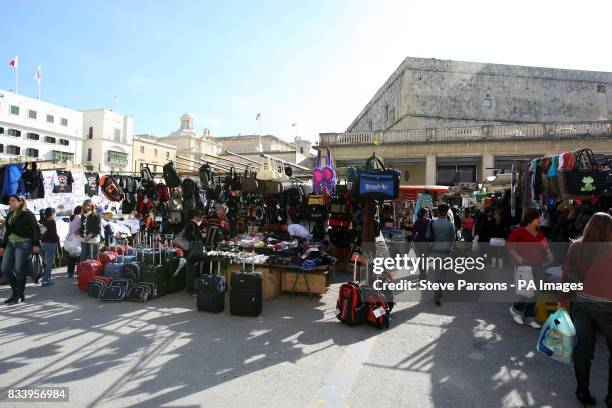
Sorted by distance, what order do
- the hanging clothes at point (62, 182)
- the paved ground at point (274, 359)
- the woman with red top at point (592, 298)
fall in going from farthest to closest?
the hanging clothes at point (62, 182) < the paved ground at point (274, 359) < the woman with red top at point (592, 298)

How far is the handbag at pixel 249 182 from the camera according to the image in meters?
9.48

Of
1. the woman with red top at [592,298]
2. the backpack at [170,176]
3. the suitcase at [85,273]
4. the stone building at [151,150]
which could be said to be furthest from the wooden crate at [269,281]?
the stone building at [151,150]

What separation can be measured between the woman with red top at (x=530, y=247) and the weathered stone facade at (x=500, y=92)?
102 ft

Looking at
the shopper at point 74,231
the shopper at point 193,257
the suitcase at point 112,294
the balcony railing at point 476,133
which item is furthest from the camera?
the balcony railing at point 476,133

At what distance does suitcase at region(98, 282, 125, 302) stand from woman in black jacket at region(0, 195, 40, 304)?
1326 millimetres

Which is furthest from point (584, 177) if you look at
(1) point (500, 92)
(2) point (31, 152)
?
(2) point (31, 152)

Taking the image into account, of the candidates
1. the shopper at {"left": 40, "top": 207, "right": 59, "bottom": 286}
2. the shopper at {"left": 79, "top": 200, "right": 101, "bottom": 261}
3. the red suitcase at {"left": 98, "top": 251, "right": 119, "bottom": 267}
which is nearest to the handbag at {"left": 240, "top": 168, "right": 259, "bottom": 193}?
the red suitcase at {"left": 98, "top": 251, "right": 119, "bottom": 267}

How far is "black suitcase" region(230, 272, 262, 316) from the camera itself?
6012mm

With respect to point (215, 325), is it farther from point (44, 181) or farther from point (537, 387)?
point (44, 181)

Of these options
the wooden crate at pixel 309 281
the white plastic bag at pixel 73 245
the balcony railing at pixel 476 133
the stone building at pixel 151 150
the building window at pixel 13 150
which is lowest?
the wooden crate at pixel 309 281

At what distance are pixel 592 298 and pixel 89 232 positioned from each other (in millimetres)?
9344

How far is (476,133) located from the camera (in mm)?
23141

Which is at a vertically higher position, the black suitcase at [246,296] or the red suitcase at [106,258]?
the red suitcase at [106,258]

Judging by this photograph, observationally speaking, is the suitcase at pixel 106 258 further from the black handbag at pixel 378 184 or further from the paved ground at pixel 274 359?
the black handbag at pixel 378 184
